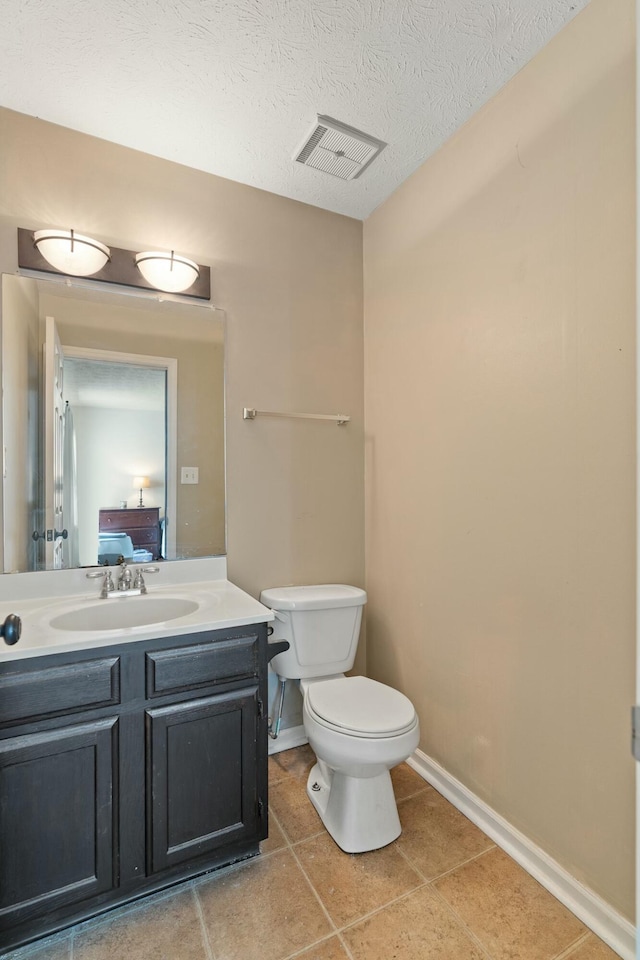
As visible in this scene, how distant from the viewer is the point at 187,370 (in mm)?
1991

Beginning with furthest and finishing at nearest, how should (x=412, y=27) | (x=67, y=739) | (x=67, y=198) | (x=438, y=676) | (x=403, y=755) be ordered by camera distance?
(x=438, y=676) → (x=67, y=198) → (x=403, y=755) → (x=412, y=27) → (x=67, y=739)

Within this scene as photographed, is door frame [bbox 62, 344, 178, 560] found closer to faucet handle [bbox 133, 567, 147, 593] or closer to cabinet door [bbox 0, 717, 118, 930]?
faucet handle [bbox 133, 567, 147, 593]

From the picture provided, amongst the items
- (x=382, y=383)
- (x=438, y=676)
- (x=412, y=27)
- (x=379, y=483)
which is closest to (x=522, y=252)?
(x=412, y=27)

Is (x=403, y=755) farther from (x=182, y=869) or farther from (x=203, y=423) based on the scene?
(x=203, y=423)

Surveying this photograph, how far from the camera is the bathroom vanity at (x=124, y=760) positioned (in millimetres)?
1220

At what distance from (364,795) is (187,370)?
5.65 ft

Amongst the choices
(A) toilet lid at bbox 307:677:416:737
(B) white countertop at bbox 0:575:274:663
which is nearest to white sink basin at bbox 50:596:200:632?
(B) white countertop at bbox 0:575:274:663

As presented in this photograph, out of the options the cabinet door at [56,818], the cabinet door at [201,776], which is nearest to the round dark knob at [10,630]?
the cabinet door at [56,818]

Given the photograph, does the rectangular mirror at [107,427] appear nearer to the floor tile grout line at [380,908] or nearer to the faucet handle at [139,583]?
the faucet handle at [139,583]

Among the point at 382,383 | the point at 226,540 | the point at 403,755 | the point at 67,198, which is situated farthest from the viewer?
the point at 382,383

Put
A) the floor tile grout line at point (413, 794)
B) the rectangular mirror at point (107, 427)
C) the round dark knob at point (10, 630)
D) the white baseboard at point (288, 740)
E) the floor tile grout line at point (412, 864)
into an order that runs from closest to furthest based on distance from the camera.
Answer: the round dark knob at point (10, 630) → the floor tile grout line at point (412, 864) → the rectangular mirror at point (107, 427) → the floor tile grout line at point (413, 794) → the white baseboard at point (288, 740)

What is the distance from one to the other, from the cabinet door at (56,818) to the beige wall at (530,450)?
4.05 ft

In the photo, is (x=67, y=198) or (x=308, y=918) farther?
(x=67, y=198)

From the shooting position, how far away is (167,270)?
1925mm
